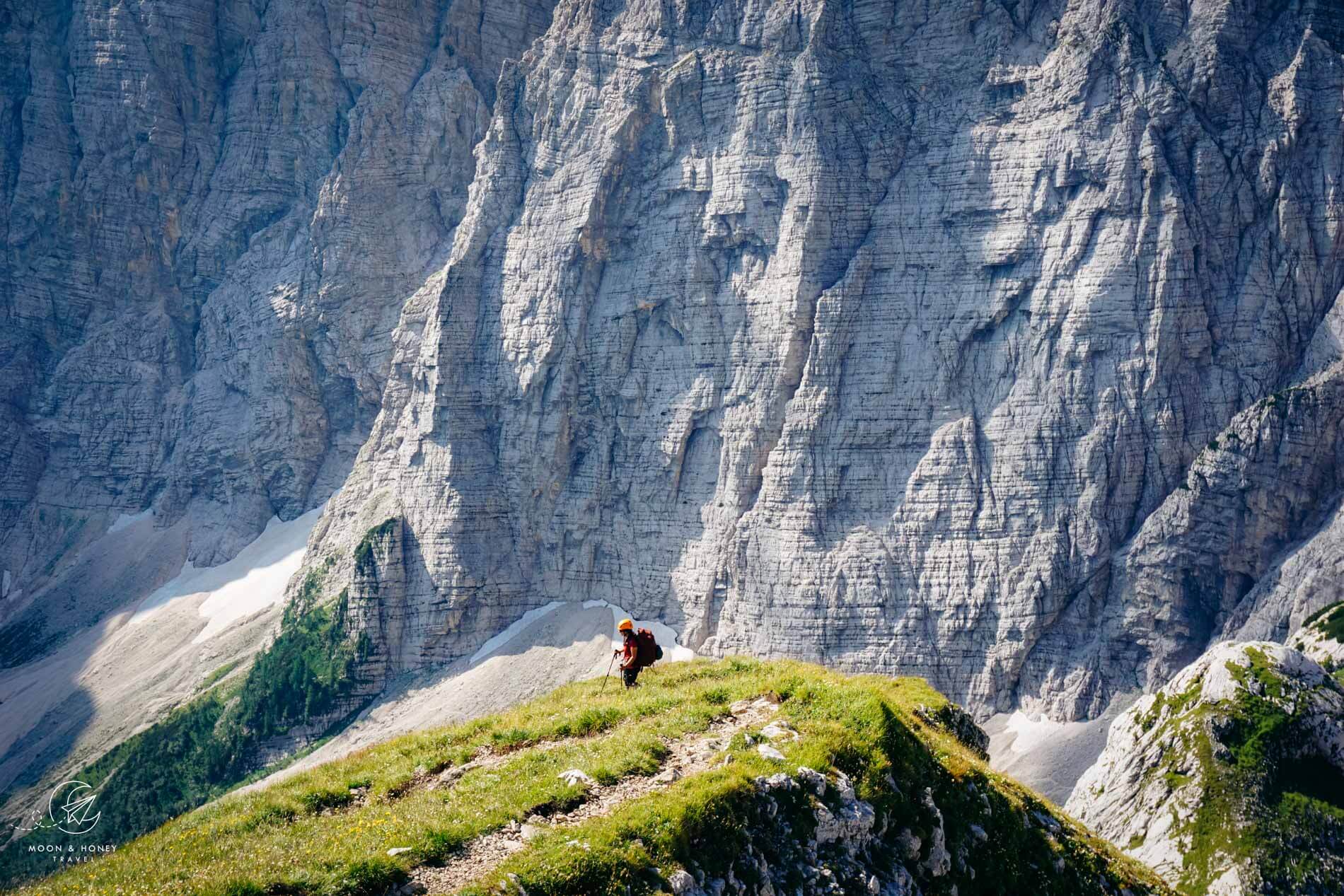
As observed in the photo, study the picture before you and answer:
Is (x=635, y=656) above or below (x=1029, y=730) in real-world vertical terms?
above

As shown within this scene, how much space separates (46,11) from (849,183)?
90.8 m

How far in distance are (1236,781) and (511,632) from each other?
6254 centimetres

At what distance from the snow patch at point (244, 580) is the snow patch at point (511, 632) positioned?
75.7 feet

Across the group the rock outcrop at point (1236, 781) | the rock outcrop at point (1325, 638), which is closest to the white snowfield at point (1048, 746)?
the rock outcrop at point (1325, 638)

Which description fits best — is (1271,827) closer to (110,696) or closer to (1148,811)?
(1148,811)

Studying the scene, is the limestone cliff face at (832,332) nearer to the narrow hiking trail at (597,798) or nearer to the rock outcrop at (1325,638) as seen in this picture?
the rock outcrop at (1325,638)

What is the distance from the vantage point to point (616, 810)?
1981 centimetres

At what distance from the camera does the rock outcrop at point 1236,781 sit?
119ft

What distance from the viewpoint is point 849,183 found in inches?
3393

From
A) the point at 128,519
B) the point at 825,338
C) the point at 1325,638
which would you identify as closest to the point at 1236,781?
the point at 1325,638

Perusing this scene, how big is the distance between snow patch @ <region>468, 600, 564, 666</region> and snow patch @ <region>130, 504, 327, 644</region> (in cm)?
2307

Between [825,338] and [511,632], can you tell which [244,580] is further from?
[825,338]

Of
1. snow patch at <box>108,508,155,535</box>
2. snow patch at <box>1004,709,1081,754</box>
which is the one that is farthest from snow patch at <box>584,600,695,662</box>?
snow patch at <box>108,508,155,535</box>

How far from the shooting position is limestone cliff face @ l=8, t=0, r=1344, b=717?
76.7 metres
